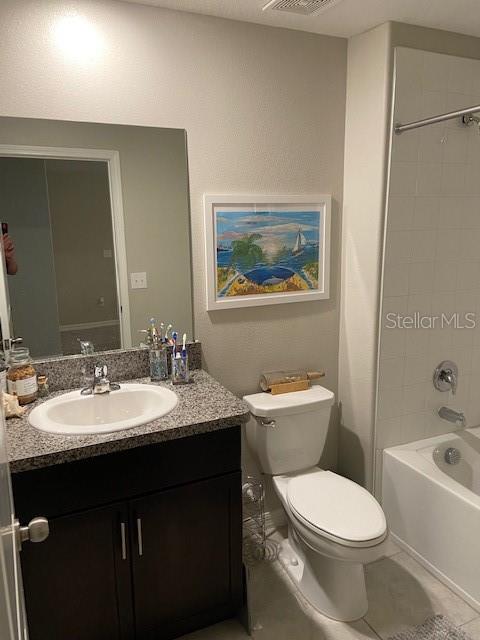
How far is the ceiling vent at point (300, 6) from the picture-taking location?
1761 mm

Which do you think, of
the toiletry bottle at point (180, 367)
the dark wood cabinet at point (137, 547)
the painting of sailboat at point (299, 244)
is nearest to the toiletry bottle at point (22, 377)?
the dark wood cabinet at point (137, 547)

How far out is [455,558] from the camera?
2.05 m

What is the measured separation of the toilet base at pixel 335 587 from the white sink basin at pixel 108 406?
0.89 meters

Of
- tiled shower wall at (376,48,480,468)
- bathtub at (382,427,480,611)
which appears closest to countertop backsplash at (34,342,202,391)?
tiled shower wall at (376,48,480,468)

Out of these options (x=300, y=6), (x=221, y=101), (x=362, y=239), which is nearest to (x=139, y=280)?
(x=221, y=101)

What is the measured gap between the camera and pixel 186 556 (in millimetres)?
1712

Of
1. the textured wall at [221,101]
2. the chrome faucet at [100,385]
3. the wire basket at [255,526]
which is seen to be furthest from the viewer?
the wire basket at [255,526]

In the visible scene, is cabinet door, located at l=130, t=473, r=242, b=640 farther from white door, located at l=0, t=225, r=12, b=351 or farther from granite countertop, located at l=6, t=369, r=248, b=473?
white door, located at l=0, t=225, r=12, b=351

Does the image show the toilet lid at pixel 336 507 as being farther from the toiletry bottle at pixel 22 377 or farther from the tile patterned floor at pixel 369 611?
the toiletry bottle at pixel 22 377

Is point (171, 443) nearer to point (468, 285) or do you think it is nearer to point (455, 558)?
point (455, 558)

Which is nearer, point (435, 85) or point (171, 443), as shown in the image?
point (171, 443)

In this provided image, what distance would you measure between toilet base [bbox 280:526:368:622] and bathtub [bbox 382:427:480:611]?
1.34 ft

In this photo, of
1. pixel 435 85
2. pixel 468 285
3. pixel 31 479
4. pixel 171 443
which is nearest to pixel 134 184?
pixel 171 443

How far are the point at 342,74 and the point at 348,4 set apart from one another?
16.4 inches
